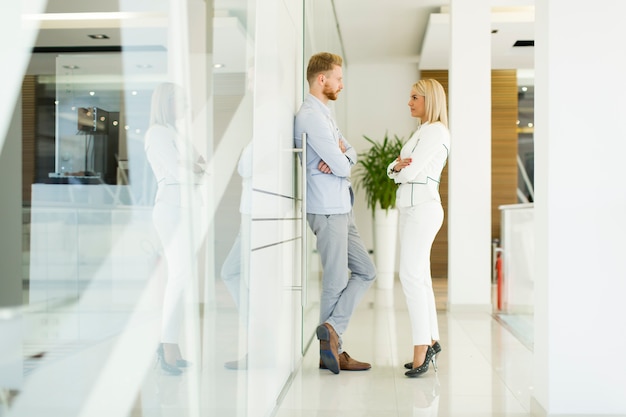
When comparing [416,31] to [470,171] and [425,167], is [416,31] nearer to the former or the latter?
[470,171]

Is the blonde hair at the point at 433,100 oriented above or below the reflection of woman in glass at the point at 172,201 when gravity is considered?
above

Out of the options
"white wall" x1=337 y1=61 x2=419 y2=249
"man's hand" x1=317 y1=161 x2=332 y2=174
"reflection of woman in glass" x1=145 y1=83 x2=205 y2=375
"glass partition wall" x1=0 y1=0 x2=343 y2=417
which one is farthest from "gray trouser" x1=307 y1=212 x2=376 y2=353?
"white wall" x1=337 y1=61 x2=419 y2=249

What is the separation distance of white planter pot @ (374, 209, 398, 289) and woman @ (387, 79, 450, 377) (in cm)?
568

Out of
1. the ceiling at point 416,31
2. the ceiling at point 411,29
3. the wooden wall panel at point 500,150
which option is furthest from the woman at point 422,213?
the wooden wall panel at point 500,150

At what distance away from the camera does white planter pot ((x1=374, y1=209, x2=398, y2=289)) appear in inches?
398

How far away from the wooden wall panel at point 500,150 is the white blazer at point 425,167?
7.62m

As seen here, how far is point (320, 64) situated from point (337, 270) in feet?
4.20

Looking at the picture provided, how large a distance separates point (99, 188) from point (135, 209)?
0.62 ft

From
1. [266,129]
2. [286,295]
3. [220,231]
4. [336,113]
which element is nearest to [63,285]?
[220,231]

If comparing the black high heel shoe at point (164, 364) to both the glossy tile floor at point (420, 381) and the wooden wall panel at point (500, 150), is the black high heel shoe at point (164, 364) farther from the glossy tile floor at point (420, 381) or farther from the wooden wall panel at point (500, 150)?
the wooden wall panel at point (500, 150)

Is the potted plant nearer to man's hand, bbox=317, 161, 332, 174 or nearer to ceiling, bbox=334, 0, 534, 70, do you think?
ceiling, bbox=334, 0, 534, 70

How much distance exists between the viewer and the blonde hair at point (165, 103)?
1585mm

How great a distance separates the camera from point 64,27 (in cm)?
114

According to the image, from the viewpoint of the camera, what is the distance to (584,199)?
322 cm
